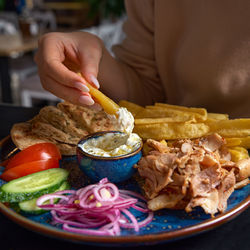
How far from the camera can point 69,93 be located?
1.68m

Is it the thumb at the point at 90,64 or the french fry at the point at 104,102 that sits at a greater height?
the thumb at the point at 90,64

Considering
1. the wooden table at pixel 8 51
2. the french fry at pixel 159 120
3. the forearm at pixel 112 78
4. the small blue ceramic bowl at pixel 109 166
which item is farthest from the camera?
the wooden table at pixel 8 51

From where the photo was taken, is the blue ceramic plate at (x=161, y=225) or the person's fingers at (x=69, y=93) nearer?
the blue ceramic plate at (x=161, y=225)

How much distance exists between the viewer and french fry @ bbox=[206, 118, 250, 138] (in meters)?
1.71

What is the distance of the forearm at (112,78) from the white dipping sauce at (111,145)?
67 centimetres

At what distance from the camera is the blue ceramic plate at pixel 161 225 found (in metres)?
1.08

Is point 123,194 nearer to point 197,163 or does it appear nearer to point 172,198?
point 172,198

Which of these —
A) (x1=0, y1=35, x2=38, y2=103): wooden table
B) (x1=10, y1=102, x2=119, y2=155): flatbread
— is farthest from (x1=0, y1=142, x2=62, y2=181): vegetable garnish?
(x1=0, y1=35, x2=38, y2=103): wooden table

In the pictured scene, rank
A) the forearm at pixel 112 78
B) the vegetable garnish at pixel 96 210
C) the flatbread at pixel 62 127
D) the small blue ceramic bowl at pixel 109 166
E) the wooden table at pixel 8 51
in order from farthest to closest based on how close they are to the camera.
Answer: the wooden table at pixel 8 51 → the forearm at pixel 112 78 → the flatbread at pixel 62 127 → the small blue ceramic bowl at pixel 109 166 → the vegetable garnish at pixel 96 210

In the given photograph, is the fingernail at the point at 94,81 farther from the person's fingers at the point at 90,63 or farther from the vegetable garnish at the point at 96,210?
the vegetable garnish at the point at 96,210

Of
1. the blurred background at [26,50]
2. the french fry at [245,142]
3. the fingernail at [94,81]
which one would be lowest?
the blurred background at [26,50]

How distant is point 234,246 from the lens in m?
1.12

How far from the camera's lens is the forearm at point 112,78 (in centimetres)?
230

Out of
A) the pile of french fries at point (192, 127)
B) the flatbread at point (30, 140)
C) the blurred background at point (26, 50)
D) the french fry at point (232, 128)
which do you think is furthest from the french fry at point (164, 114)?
the blurred background at point (26, 50)
